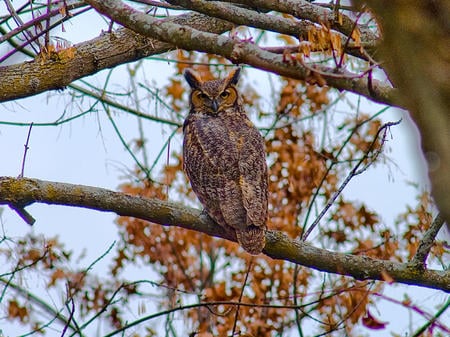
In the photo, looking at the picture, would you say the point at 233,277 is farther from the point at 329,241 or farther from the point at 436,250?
the point at 436,250

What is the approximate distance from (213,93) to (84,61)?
198cm

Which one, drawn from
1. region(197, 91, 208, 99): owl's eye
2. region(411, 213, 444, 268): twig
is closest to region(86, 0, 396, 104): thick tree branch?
region(411, 213, 444, 268): twig

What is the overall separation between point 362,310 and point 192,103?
228cm

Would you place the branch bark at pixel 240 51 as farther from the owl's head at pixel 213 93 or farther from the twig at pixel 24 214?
the owl's head at pixel 213 93

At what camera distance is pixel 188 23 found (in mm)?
5375

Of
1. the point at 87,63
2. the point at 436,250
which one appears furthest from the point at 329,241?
the point at 87,63

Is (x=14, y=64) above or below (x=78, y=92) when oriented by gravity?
below

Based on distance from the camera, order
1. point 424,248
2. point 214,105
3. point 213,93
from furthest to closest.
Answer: point 213,93
point 214,105
point 424,248

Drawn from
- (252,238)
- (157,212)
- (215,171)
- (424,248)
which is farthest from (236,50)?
(215,171)

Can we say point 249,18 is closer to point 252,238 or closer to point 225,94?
point 252,238

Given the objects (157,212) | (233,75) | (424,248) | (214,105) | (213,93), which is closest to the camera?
(424,248)

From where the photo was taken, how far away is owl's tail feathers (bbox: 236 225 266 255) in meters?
4.91

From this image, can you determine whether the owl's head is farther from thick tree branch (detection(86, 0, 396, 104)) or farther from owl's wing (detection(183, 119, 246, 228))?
thick tree branch (detection(86, 0, 396, 104))

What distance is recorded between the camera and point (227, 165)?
588cm
